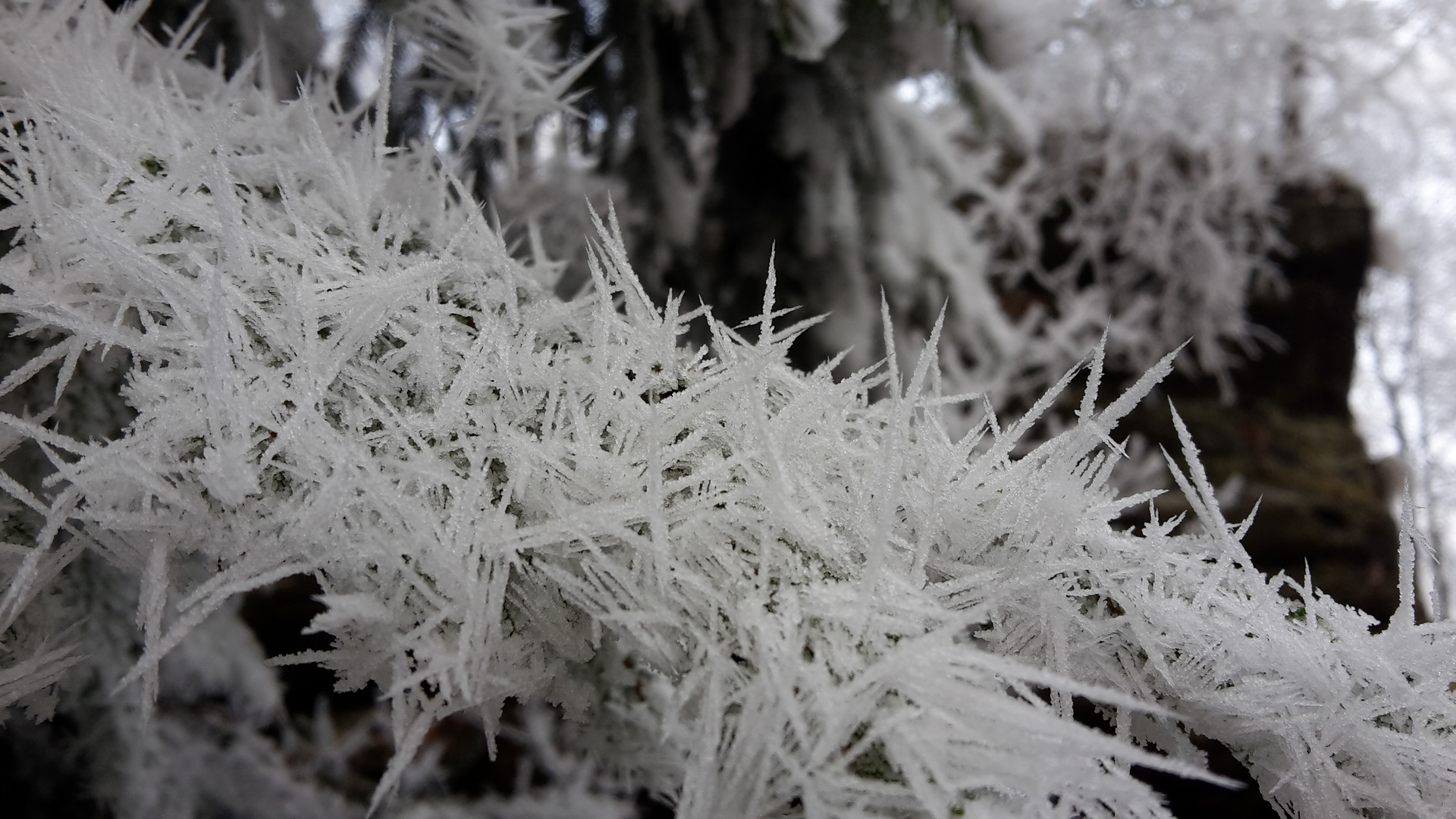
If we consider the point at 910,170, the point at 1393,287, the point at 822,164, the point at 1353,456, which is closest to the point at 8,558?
the point at 822,164

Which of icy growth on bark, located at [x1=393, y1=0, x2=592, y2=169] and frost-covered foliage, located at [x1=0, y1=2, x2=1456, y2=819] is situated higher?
icy growth on bark, located at [x1=393, y1=0, x2=592, y2=169]

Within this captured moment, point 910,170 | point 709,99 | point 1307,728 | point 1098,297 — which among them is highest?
point 709,99

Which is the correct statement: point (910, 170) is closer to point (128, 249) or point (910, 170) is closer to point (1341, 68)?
point (128, 249)

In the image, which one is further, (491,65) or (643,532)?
(491,65)

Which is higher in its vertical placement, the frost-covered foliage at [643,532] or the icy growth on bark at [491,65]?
the icy growth on bark at [491,65]

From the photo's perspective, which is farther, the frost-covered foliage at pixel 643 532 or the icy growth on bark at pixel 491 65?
the icy growth on bark at pixel 491 65

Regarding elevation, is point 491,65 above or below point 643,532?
above

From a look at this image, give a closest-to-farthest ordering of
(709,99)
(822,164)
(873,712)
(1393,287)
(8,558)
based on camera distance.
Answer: (873,712) < (8,558) < (709,99) < (822,164) < (1393,287)

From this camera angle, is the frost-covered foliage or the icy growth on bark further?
the icy growth on bark
